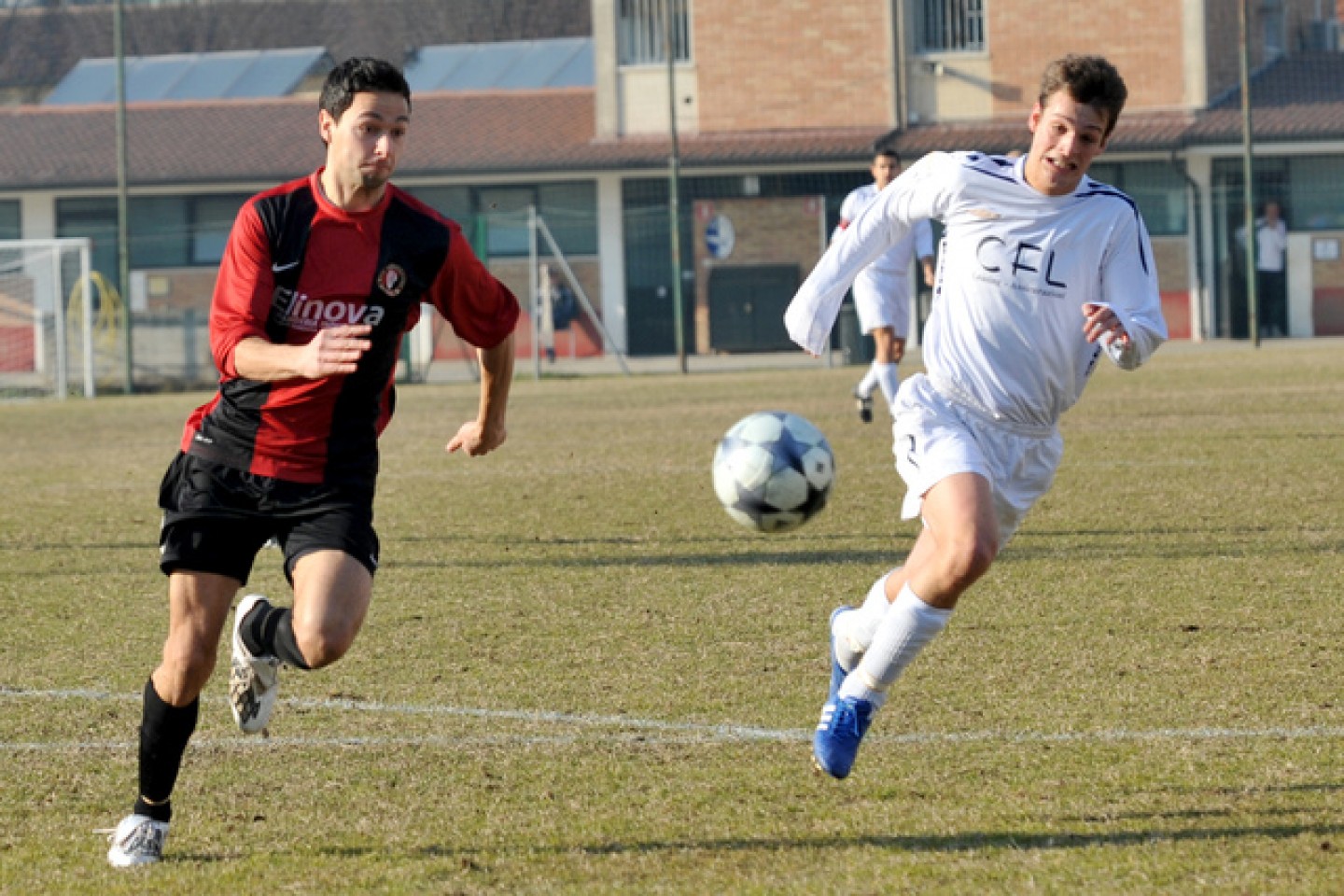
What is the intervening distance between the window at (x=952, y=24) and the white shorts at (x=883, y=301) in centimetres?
1984

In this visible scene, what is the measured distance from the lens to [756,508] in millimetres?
6480

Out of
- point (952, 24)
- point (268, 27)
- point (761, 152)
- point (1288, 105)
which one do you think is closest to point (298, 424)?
point (761, 152)

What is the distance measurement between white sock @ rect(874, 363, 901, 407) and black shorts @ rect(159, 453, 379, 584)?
35.6 ft

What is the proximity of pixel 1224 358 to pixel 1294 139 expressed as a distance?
25.6 feet


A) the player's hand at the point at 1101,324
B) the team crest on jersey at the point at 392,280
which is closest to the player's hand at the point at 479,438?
the team crest on jersey at the point at 392,280

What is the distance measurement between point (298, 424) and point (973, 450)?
176 centimetres

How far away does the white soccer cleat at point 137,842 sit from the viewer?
4477 millimetres

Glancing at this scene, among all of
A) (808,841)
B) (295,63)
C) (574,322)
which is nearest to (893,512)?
(808,841)

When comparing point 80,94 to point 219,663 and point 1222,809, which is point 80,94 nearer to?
point 219,663

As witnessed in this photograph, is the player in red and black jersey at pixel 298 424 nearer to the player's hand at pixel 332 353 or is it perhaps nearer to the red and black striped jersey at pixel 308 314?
the red and black striped jersey at pixel 308 314

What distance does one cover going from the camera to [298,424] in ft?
15.6

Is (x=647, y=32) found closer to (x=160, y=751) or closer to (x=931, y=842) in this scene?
(x=160, y=751)

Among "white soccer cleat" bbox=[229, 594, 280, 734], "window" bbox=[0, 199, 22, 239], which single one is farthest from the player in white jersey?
"window" bbox=[0, 199, 22, 239]

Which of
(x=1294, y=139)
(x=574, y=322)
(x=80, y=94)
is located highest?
(x=80, y=94)
